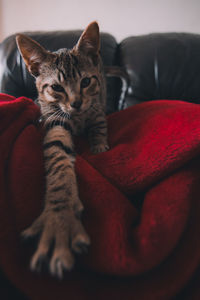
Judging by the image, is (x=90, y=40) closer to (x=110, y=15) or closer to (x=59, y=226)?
(x=59, y=226)

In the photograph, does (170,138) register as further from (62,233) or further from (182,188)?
(62,233)

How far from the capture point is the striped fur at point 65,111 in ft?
1.48

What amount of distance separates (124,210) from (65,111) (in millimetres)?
483

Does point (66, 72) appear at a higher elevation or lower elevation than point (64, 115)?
higher

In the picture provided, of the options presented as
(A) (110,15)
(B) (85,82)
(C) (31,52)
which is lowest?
(B) (85,82)

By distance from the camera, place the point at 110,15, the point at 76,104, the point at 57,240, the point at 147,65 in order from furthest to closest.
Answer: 1. the point at 110,15
2. the point at 147,65
3. the point at 76,104
4. the point at 57,240

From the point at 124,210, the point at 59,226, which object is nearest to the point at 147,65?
the point at 124,210

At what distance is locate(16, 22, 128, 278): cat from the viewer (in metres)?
0.43

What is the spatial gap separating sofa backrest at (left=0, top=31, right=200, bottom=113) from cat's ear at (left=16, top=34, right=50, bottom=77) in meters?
0.58

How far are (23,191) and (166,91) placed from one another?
123cm

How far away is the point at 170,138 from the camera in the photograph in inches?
22.5

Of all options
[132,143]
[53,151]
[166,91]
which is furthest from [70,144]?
[166,91]

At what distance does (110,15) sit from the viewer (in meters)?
1.64

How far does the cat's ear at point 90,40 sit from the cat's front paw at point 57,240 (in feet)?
2.43
